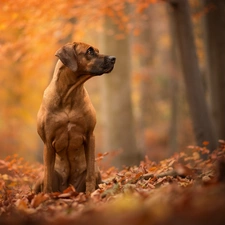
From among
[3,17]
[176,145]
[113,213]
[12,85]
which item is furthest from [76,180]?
[12,85]

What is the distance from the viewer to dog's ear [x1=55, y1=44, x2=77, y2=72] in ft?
18.4

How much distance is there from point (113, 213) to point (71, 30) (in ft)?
36.8

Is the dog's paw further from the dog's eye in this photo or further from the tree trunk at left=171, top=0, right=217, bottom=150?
the tree trunk at left=171, top=0, right=217, bottom=150

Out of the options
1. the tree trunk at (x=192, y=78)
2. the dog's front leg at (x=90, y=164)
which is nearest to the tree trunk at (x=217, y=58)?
the tree trunk at (x=192, y=78)

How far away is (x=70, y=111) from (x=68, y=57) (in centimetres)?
69

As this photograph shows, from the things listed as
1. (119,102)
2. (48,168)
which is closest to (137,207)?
(48,168)

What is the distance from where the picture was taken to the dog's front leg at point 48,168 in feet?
18.9

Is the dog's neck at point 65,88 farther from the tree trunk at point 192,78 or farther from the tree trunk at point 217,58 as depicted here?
the tree trunk at point 217,58

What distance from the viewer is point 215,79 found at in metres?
10.7

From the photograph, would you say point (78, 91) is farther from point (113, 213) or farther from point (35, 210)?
point (113, 213)

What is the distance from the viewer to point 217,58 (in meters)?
10.6

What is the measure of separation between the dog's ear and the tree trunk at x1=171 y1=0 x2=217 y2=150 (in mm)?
3724

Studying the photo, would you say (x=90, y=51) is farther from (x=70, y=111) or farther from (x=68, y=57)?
(x=70, y=111)

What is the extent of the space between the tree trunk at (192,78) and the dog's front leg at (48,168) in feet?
13.2
